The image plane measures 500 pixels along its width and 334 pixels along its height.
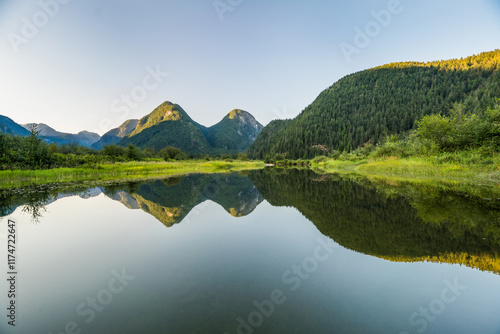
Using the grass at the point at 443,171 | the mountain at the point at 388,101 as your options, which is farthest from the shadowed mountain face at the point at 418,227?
the mountain at the point at 388,101

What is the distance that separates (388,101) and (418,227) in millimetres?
142136

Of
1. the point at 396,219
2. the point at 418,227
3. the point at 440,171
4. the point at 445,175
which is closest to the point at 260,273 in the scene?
the point at 418,227

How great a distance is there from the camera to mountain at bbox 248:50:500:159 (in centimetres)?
9981

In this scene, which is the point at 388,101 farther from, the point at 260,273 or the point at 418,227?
the point at 260,273

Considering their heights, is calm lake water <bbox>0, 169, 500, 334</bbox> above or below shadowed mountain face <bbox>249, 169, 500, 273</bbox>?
above

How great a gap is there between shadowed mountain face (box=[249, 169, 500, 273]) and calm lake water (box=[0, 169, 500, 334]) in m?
0.05

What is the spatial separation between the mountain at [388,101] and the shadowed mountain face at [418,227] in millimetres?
101295

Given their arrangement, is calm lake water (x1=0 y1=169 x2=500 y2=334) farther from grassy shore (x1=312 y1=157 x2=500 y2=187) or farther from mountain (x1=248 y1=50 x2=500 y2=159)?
mountain (x1=248 y1=50 x2=500 y2=159)

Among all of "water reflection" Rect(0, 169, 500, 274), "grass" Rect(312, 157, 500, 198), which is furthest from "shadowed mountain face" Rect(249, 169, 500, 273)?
"grass" Rect(312, 157, 500, 198)

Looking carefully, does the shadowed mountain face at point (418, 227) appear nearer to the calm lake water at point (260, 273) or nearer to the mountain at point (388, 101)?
the calm lake water at point (260, 273)

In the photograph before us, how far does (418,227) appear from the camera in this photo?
7059 mm

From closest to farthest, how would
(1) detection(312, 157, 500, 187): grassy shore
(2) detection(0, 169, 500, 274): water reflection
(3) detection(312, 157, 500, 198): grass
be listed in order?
(2) detection(0, 169, 500, 274): water reflection
(3) detection(312, 157, 500, 198): grass
(1) detection(312, 157, 500, 187): grassy shore

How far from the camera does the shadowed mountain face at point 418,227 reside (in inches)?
209

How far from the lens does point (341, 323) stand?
118 inches
